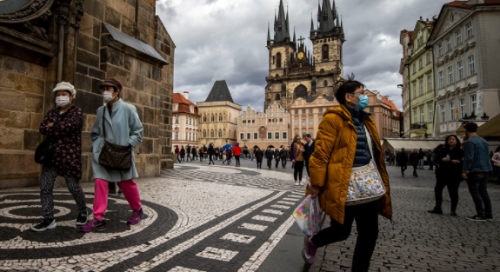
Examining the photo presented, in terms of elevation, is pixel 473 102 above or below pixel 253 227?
above

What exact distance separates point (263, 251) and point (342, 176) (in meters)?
1.30

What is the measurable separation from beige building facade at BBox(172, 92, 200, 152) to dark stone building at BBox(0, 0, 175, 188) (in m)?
63.6

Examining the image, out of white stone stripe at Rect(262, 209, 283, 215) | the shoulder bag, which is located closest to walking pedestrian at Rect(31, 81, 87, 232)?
white stone stripe at Rect(262, 209, 283, 215)

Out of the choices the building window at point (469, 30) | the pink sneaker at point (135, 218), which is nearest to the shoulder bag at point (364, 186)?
the pink sneaker at point (135, 218)

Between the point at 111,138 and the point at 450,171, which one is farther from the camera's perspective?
the point at 450,171

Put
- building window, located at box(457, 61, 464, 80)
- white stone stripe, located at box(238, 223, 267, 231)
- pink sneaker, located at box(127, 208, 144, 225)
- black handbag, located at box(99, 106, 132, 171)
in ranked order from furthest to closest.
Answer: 1. building window, located at box(457, 61, 464, 80)
2. white stone stripe, located at box(238, 223, 267, 231)
3. pink sneaker, located at box(127, 208, 144, 225)
4. black handbag, located at box(99, 106, 132, 171)

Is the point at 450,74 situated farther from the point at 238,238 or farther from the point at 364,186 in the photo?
the point at 364,186

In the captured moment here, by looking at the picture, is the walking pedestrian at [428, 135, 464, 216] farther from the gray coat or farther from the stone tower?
the stone tower

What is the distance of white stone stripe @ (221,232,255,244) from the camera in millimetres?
3446

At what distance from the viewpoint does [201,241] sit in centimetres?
335

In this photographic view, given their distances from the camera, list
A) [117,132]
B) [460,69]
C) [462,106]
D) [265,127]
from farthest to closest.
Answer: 1. [265,127]
2. [460,69]
3. [462,106]
4. [117,132]

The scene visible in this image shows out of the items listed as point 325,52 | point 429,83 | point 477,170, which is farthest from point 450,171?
point 325,52

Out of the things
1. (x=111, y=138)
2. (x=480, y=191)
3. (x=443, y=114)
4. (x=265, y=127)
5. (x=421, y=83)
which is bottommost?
(x=480, y=191)

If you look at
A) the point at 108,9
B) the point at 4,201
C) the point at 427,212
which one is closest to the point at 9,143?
the point at 4,201
